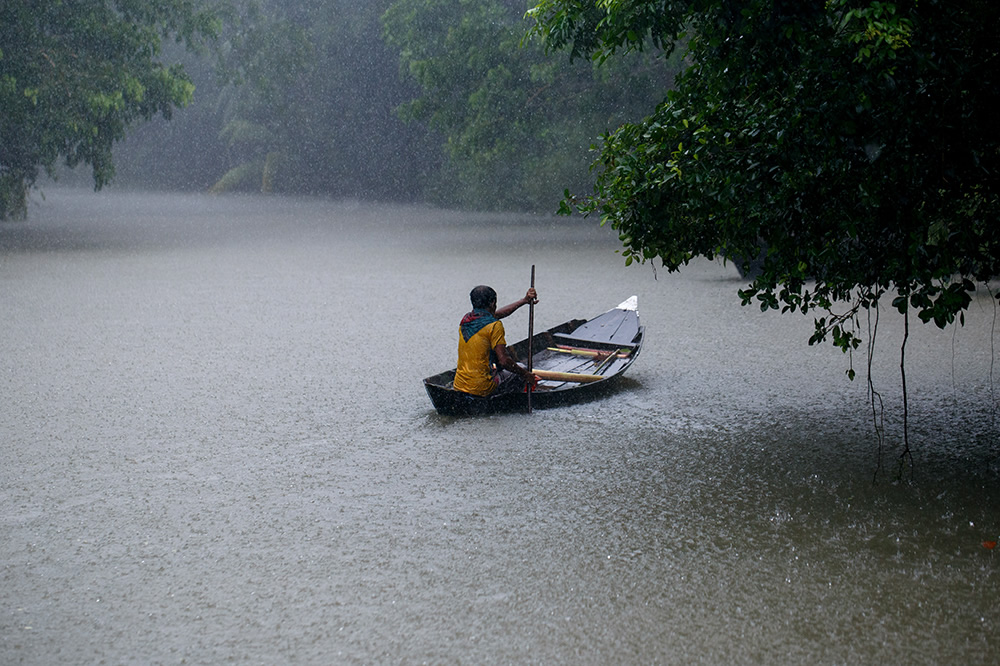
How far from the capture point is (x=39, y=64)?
2023cm

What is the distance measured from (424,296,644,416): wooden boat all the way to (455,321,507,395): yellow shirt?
9 centimetres

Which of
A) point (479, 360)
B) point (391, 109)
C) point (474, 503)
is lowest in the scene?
point (474, 503)

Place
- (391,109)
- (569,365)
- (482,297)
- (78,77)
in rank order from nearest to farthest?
(482,297), (569,365), (78,77), (391,109)

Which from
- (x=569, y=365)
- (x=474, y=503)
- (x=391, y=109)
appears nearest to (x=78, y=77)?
(x=569, y=365)

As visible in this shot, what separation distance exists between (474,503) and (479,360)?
1978 millimetres

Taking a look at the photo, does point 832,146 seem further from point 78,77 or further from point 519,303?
point 78,77

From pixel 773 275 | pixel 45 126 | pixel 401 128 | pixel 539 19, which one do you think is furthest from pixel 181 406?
pixel 401 128

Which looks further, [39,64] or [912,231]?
[39,64]

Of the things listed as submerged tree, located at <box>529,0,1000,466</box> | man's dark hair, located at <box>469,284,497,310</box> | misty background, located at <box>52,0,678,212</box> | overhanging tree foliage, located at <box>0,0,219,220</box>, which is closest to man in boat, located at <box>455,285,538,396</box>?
man's dark hair, located at <box>469,284,497,310</box>

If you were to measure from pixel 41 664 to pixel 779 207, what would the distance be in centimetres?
401

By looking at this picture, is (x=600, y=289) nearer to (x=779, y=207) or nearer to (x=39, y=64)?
(x=779, y=207)

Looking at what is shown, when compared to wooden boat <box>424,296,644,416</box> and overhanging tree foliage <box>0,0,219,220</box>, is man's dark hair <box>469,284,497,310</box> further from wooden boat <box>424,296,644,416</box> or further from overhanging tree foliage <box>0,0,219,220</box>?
overhanging tree foliage <box>0,0,219,220</box>

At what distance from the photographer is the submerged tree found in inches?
201

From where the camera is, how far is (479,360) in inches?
301
